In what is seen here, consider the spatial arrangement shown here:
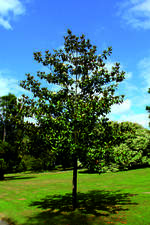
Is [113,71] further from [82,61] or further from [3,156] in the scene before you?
[3,156]

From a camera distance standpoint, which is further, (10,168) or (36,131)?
(10,168)

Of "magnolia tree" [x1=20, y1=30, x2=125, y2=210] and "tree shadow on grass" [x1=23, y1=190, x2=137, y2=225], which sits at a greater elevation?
"magnolia tree" [x1=20, y1=30, x2=125, y2=210]

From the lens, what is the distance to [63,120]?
429 inches

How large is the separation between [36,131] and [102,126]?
398cm

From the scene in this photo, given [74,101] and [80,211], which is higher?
[74,101]

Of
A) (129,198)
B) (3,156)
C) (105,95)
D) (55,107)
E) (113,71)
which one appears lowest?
(129,198)

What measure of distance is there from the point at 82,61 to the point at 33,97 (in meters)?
3.90

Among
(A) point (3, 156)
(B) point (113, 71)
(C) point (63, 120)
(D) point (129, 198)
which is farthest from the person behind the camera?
(A) point (3, 156)

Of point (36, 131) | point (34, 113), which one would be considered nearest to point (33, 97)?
point (34, 113)

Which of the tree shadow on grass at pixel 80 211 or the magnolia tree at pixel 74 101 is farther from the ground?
the magnolia tree at pixel 74 101

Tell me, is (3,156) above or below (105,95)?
below

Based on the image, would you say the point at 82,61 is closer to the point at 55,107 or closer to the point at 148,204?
the point at 55,107

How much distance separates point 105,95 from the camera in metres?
12.2

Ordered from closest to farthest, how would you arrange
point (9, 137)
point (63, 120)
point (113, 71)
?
point (63, 120), point (113, 71), point (9, 137)
